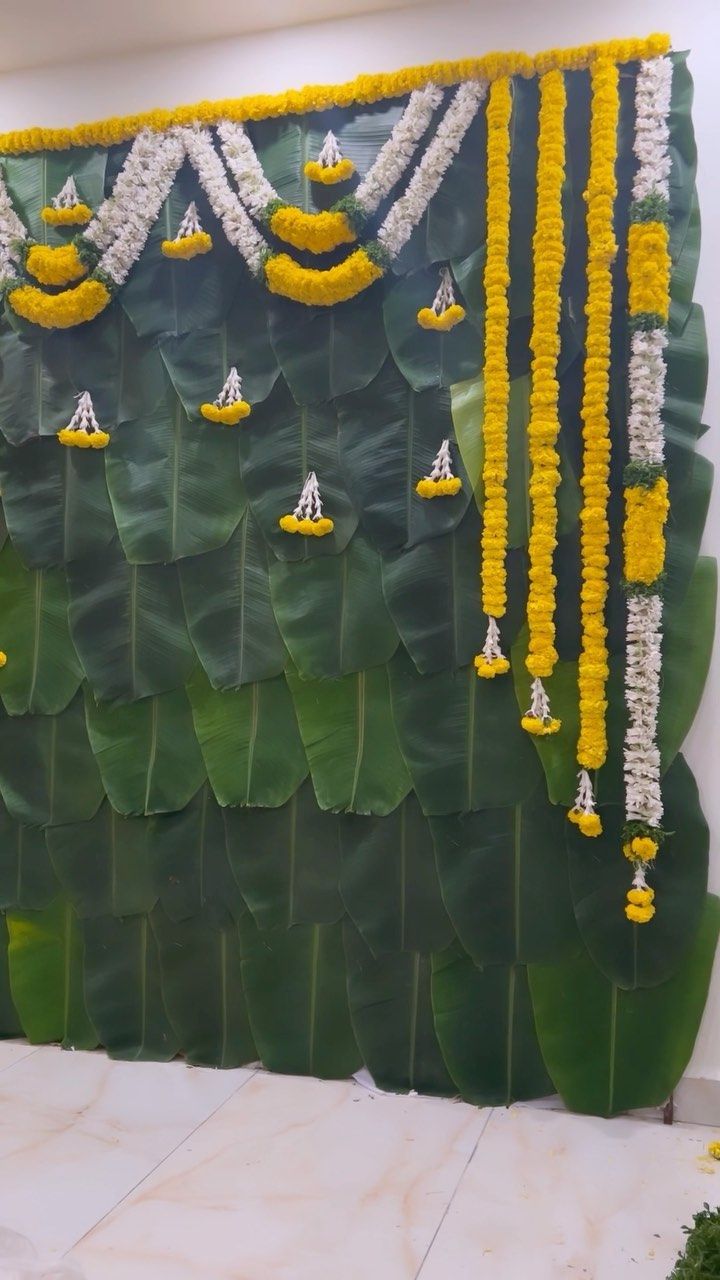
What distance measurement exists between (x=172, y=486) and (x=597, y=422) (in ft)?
3.36

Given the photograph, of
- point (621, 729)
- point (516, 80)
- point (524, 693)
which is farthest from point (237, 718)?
point (516, 80)

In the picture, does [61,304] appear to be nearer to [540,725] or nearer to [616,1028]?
[540,725]

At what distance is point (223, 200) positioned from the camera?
231 centimetres

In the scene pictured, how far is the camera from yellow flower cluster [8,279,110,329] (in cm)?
239

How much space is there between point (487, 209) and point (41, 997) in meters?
2.25

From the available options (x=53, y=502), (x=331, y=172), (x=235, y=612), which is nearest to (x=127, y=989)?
(x=235, y=612)

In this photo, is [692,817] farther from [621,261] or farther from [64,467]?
[64,467]

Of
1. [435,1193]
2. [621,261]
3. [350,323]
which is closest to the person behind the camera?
[435,1193]

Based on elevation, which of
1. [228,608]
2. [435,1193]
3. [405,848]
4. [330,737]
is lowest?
[435,1193]

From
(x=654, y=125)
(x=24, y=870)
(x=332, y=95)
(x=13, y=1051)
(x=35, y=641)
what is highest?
(x=332, y=95)

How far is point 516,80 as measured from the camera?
7.16 ft

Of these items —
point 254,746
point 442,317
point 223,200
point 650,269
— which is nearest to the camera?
point 650,269

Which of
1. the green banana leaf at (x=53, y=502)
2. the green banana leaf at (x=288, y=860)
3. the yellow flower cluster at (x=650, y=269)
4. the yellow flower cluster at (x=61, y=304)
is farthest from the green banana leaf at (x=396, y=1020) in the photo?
the yellow flower cluster at (x=61, y=304)

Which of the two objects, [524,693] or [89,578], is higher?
[89,578]
